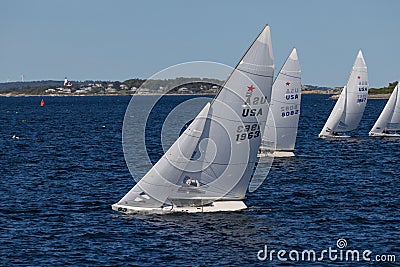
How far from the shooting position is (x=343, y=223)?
4156 centimetres

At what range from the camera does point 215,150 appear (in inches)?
1649

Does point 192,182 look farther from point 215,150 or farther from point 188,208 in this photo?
point 215,150

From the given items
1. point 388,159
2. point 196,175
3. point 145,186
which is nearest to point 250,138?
point 196,175

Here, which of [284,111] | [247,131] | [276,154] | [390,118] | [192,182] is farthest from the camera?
[390,118]

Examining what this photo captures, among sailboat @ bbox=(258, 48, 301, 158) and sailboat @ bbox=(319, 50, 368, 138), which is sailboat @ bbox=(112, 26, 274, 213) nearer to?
sailboat @ bbox=(258, 48, 301, 158)

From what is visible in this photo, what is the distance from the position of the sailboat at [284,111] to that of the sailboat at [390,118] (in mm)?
23819

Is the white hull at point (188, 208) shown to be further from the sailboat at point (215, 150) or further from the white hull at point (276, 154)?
the white hull at point (276, 154)

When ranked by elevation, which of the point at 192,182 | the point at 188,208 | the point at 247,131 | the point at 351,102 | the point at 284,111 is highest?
the point at 351,102

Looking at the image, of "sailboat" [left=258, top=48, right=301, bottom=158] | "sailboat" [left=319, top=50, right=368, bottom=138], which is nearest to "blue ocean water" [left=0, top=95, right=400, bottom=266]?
"sailboat" [left=258, top=48, right=301, bottom=158]

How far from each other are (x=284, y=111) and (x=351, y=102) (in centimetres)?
2246

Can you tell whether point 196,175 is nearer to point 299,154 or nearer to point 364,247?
point 364,247

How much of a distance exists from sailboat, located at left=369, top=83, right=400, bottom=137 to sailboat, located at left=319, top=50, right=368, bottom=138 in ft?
10.6

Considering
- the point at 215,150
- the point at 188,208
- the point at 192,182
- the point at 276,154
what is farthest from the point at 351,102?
the point at 192,182

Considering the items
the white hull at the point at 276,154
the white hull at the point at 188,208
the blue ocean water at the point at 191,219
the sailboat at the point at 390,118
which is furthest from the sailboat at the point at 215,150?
the sailboat at the point at 390,118
